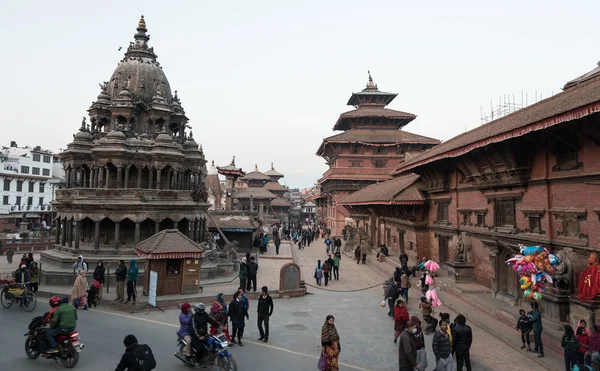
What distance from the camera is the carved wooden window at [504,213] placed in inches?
539

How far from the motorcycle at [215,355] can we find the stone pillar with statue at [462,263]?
11487 mm

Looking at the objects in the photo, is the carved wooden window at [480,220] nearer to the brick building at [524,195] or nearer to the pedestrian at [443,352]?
the brick building at [524,195]

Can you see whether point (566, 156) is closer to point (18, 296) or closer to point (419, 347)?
point (419, 347)

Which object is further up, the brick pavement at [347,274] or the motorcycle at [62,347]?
the motorcycle at [62,347]

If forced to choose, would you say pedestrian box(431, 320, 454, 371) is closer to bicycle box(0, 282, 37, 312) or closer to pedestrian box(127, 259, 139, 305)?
pedestrian box(127, 259, 139, 305)

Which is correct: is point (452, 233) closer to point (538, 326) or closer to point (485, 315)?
point (485, 315)

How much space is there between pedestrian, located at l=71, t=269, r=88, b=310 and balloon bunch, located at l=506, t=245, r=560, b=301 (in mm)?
14424

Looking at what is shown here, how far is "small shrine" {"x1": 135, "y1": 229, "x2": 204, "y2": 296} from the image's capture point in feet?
51.4

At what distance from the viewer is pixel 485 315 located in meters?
13.0

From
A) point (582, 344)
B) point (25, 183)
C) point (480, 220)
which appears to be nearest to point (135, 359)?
point (582, 344)

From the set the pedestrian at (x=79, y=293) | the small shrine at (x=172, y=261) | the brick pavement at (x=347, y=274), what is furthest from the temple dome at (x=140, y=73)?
the brick pavement at (x=347, y=274)

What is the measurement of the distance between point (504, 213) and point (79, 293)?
1606cm

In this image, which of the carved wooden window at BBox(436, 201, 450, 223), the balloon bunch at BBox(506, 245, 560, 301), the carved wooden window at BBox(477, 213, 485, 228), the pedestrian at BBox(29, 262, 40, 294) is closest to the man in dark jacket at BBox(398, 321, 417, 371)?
the balloon bunch at BBox(506, 245, 560, 301)

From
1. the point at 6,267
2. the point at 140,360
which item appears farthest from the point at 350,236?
the point at 140,360
